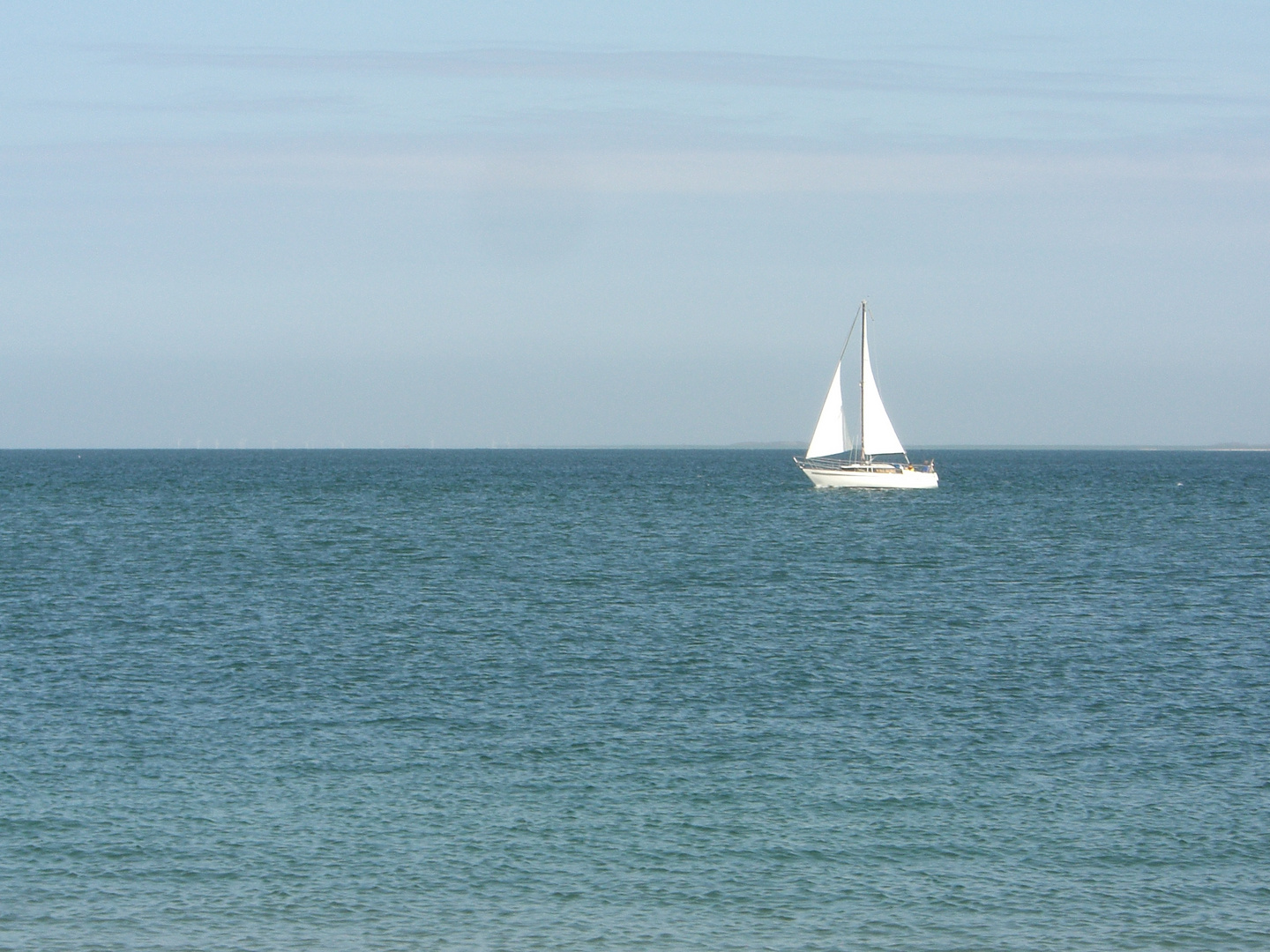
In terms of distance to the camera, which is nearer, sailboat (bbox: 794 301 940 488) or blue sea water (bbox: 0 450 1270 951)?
blue sea water (bbox: 0 450 1270 951)

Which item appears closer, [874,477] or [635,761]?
[635,761]

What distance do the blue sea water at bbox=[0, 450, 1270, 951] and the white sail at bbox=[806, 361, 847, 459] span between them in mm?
63120

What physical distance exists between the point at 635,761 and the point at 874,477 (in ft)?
331

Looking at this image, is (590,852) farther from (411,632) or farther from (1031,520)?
(1031,520)

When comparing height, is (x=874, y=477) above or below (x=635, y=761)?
above

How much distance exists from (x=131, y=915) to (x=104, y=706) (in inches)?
564

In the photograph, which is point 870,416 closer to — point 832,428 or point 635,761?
point 832,428

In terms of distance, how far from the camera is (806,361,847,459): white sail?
12825 cm

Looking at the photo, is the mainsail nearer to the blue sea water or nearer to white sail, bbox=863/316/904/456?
white sail, bbox=863/316/904/456

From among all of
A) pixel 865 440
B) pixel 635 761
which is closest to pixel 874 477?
pixel 865 440

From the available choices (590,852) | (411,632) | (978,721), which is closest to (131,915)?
(590,852)

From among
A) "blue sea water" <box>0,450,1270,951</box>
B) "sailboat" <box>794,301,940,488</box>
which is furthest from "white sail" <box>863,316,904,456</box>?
"blue sea water" <box>0,450,1270,951</box>

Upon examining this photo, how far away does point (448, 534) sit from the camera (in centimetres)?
9212

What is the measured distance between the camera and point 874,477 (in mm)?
127688
